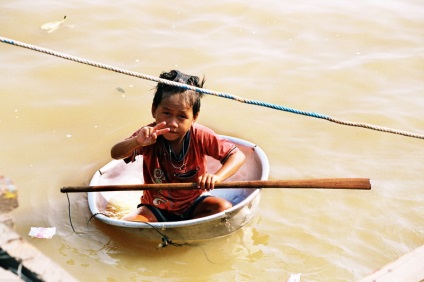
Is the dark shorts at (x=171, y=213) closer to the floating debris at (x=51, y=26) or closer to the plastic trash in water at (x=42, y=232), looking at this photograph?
the plastic trash in water at (x=42, y=232)

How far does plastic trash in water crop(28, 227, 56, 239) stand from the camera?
380 cm

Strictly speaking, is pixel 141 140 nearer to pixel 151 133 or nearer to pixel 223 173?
pixel 151 133

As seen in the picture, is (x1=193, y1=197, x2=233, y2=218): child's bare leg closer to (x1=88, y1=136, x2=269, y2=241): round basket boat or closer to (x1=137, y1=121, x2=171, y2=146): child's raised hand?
(x1=88, y1=136, x2=269, y2=241): round basket boat

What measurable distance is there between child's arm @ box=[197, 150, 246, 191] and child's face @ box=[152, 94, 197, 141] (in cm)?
32

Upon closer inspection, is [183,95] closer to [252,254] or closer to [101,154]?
[252,254]

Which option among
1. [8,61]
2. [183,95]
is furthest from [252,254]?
[8,61]

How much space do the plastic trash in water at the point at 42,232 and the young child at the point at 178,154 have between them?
20.5 inches

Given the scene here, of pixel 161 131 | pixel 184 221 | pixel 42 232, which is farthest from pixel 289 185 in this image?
pixel 42 232

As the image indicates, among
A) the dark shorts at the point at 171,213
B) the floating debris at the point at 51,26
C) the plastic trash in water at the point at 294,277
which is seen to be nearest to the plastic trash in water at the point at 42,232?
the dark shorts at the point at 171,213

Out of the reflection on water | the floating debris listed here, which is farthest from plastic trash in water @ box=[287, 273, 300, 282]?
the floating debris

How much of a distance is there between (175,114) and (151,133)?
23cm

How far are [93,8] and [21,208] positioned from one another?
3.35m

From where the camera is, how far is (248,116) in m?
5.12

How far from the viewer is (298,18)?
6766 millimetres
